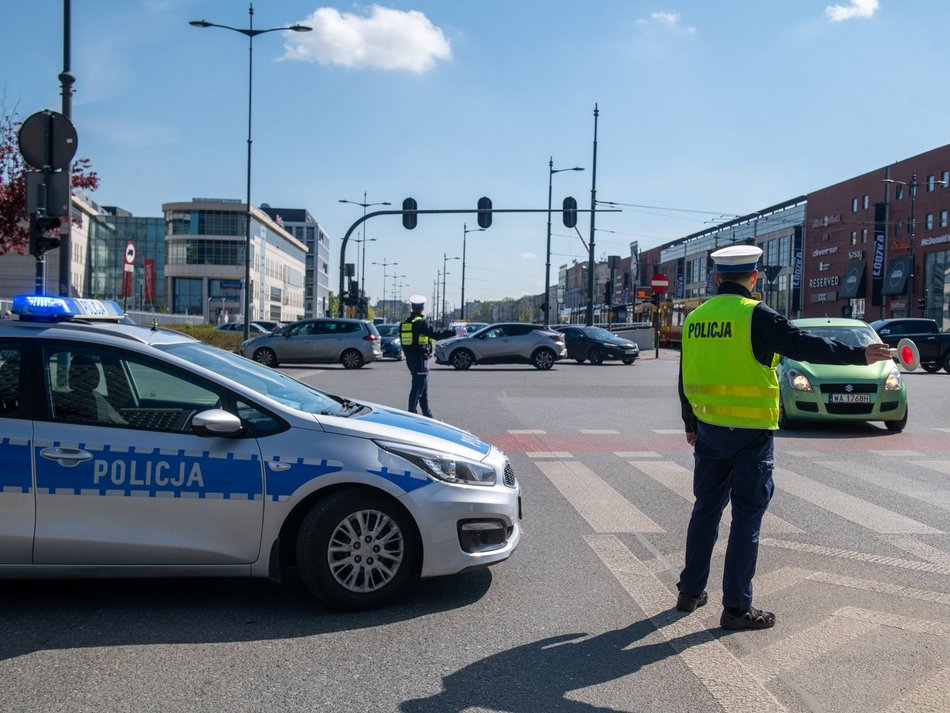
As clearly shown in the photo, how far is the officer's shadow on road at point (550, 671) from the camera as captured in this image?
3.63 meters

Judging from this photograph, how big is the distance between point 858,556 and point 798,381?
711cm

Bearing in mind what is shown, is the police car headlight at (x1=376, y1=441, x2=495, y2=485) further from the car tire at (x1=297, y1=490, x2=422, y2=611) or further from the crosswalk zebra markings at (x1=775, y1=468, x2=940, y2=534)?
the crosswalk zebra markings at (x1=775, y1=468, x2=940, y2=534)

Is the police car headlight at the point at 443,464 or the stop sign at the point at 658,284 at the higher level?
the stop sign at the point at 658,284

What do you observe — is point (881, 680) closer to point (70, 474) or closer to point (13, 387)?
point (70, 474)

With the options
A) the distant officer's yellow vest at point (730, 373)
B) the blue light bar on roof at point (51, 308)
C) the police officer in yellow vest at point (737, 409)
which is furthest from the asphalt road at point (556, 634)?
the blue light bar on roof at point (51, 308)

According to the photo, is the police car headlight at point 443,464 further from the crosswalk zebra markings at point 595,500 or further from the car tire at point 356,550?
the crosswalk zebra markings at point 595,500

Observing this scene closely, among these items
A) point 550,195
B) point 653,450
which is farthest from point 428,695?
point 550,195

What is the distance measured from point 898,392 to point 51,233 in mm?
10802

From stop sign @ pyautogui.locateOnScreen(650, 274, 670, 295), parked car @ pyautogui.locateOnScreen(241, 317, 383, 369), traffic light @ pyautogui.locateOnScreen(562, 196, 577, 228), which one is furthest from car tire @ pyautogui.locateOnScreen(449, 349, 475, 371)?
stop sign @ pyautogui.locateOnScreen(650, 274, 670, 295)

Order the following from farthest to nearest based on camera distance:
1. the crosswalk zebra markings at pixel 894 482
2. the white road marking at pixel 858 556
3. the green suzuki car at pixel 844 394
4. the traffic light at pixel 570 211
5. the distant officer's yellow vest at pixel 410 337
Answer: the traffic light at pixel 570 211, the distant officer's yellow vest at pixel 410 337, the green suzuki car at pixel 844 394, the crosswalk zebra markings at pixel 894 482, the white road marking at pixel 858 556

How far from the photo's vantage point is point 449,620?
4668 millimetres

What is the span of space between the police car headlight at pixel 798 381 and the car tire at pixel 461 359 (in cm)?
1800

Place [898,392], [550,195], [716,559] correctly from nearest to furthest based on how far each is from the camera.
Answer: [716,559]
[898,392]
[550,195]

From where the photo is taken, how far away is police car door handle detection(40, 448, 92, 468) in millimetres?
4605
